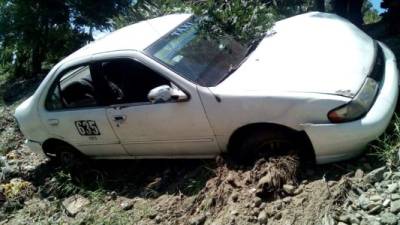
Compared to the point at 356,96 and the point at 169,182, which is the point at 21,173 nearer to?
the point at 169,182

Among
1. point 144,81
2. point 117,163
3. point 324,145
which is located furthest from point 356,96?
point 117,163

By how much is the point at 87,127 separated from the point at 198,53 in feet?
4.91

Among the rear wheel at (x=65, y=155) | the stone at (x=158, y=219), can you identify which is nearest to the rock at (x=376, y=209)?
the stone at (x=158, y=219)

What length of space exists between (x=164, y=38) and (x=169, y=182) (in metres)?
1.55

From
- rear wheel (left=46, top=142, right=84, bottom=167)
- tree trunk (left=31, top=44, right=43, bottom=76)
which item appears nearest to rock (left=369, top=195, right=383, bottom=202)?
rear wheel (left=46, top=142, right=84, bottom=167)

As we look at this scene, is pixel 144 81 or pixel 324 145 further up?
pixel 144 81

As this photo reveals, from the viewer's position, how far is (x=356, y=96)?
11.6 ft

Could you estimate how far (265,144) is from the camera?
3.96 metres

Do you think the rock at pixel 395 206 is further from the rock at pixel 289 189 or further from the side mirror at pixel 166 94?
the side mirror at pixel 166 94

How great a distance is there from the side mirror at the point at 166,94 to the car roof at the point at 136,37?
23.3 inches

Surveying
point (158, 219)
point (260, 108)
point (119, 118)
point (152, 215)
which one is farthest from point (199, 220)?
point (119, 118)

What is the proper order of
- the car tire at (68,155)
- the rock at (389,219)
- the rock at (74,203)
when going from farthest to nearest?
the car tire at (68,155), the rock at (74,203), the rock at (389,219)

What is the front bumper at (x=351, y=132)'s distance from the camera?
3490 mm

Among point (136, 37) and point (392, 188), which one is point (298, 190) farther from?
point (136, 37)
